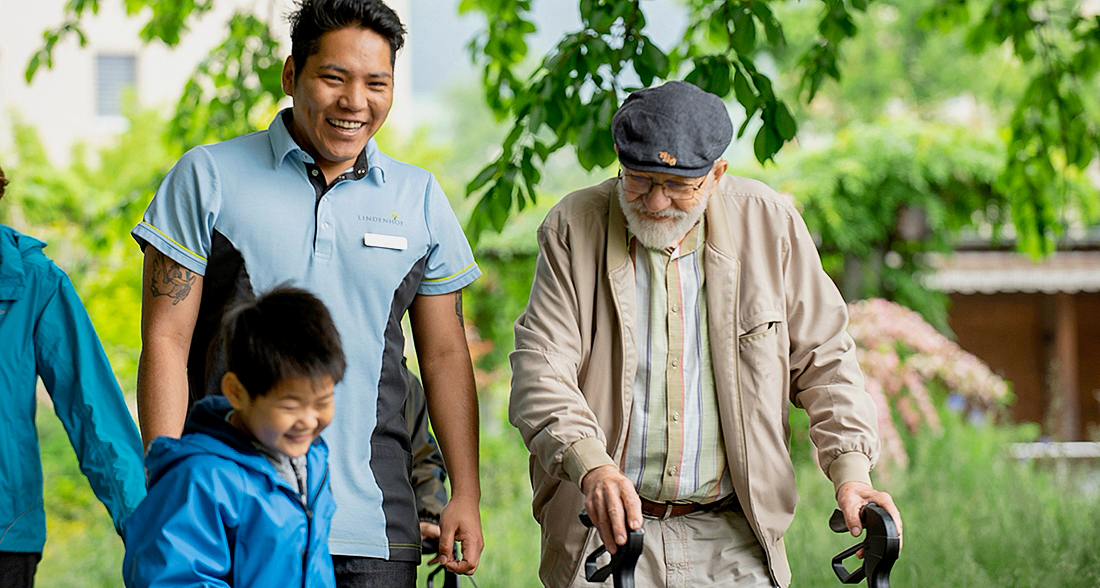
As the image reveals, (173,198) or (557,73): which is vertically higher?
(557,73)

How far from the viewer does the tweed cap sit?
6.69 ft

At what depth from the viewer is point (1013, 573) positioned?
4.52 m

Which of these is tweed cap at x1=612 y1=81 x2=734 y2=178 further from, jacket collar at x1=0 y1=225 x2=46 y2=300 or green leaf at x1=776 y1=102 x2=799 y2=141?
jacket collar at x1=0 y1=225 x2=46 y2=300

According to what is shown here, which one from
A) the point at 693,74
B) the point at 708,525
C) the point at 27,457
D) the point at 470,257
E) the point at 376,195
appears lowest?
the point at 708,525

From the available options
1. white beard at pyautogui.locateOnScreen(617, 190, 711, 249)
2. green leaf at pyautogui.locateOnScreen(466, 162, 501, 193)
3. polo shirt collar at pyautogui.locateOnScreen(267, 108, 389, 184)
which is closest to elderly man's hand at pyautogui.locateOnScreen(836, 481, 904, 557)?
white beard at pyautogui.locateOnScreen(617, 190, 711, 249)

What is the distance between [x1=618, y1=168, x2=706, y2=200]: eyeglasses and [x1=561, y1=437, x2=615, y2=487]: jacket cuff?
0.50 meters

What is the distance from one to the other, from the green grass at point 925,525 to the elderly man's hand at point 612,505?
A: 119 inches

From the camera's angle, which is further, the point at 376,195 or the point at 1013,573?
the point at 1013,573

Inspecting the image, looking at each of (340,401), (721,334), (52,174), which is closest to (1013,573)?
(721,334)

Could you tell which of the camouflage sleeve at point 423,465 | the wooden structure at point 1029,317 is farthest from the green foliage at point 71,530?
the wooden structure at point 1029,317

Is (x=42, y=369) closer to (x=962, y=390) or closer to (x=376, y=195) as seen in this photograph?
(x=376, y=195)

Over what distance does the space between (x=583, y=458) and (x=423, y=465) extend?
1.11m

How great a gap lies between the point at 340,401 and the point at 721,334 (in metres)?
0.77

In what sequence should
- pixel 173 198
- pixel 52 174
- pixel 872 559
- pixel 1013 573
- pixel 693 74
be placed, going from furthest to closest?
1. pixel 52 174
2. pixel 1013 573
3. pixel 693 74
4. pixel 173 198
5. pixel 872 559
